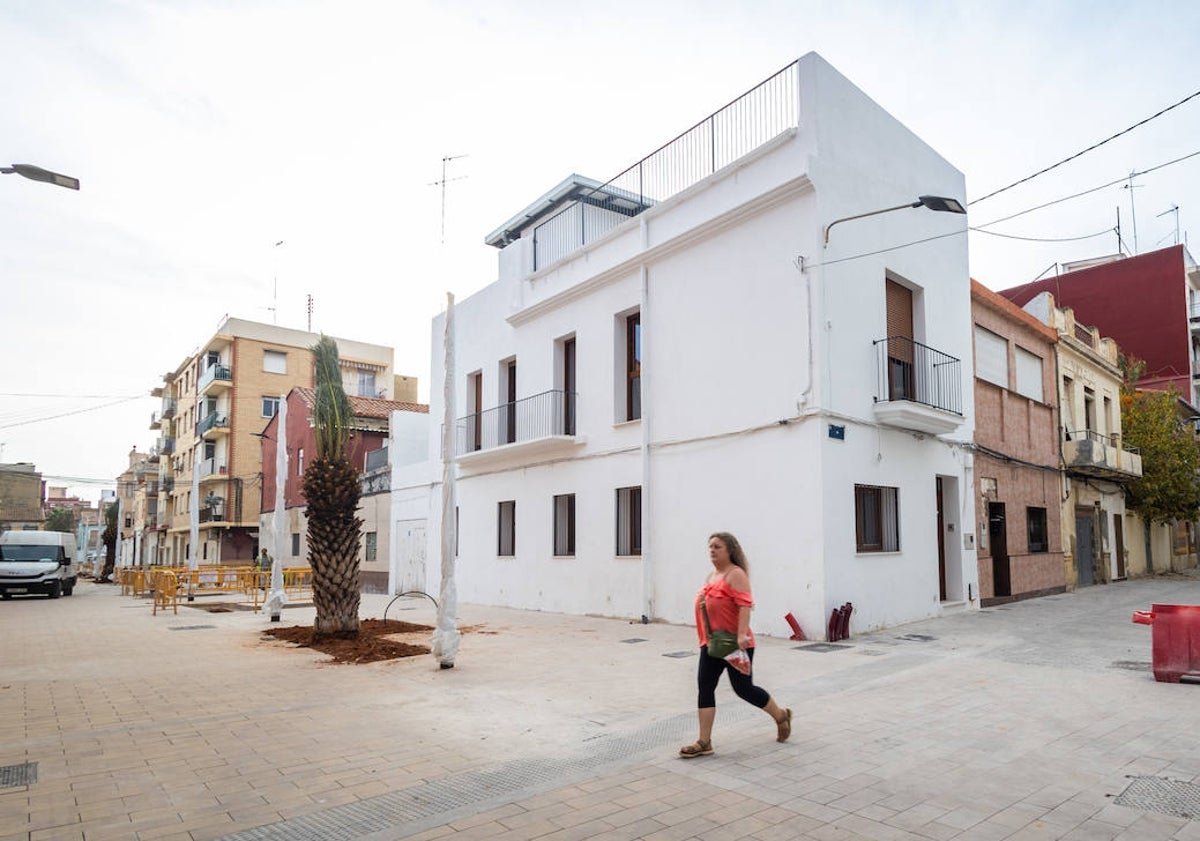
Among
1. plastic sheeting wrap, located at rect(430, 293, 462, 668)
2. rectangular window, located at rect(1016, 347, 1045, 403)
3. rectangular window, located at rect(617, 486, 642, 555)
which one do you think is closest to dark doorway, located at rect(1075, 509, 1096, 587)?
rectangular window, located at rect(1016, 347, 1045, 403)

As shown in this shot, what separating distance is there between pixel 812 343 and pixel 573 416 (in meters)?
6.74

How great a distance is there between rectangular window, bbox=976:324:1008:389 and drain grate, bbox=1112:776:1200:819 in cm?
1324

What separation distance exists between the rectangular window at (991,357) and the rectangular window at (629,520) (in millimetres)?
7865

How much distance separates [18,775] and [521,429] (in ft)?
44.6

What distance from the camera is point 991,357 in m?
17.5

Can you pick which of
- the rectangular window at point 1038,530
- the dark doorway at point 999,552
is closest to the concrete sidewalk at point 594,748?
the dark doorway at point 999,552

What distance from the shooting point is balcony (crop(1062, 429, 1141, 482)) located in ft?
66.2

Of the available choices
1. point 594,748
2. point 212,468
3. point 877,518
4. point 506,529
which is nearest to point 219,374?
point 212,468

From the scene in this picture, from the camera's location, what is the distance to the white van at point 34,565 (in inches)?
963

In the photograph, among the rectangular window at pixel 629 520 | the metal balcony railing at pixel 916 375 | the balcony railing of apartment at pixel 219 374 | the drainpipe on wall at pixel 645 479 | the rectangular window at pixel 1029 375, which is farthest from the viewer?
the balcony railing of apartment at pixel 219 374

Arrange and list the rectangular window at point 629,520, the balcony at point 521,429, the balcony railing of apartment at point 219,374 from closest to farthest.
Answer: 1. the rectangular window at point 629,520
2. the balcony at point 521,429
3. the balcony railing of apartment at point 219,374

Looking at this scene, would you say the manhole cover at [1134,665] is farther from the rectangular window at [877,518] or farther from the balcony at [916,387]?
the balcony at [916,387]

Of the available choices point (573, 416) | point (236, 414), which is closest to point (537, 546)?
point (573, 416)

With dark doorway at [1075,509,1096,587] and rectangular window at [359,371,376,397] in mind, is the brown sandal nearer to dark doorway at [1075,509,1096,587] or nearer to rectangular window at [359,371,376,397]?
dark doorway at [1075,509,1096,587]
